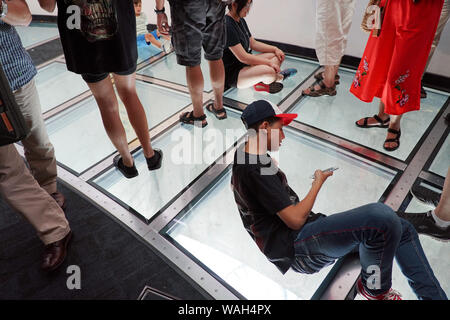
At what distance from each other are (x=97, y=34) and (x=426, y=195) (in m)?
2.03

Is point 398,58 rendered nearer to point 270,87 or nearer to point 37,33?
point 270,87

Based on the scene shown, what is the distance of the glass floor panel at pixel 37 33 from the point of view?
4637 millimetres

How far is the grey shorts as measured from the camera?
80.3 inches

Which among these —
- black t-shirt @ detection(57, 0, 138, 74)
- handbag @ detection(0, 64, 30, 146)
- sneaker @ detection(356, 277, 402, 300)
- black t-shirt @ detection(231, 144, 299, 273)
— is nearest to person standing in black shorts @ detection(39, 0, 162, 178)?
black t-shirt @ detection(57, 0, 138, 74)

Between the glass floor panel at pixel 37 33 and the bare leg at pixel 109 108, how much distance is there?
360 cm

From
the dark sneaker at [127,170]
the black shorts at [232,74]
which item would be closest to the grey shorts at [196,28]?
the black shorts at [232,74]

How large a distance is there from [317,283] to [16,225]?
181 centimetres

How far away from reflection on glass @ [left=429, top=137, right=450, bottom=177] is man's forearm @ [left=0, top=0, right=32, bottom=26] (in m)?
2.49

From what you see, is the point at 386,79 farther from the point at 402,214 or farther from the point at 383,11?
the point at 402,214

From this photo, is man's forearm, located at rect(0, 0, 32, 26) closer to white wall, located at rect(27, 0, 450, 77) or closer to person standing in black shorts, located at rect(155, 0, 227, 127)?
person standing in black shorts, located at rect(155, 0, 227, 127)

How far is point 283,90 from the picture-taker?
306cm

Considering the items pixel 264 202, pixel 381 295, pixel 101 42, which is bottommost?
pixel 381 295

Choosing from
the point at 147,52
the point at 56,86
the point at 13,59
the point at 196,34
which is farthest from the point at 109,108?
the point at 147,52

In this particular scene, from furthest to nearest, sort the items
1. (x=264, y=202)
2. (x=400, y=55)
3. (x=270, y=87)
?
1. (x=270, y=87)
2. (x=400, y=55)
3. (x=264, y=202)
